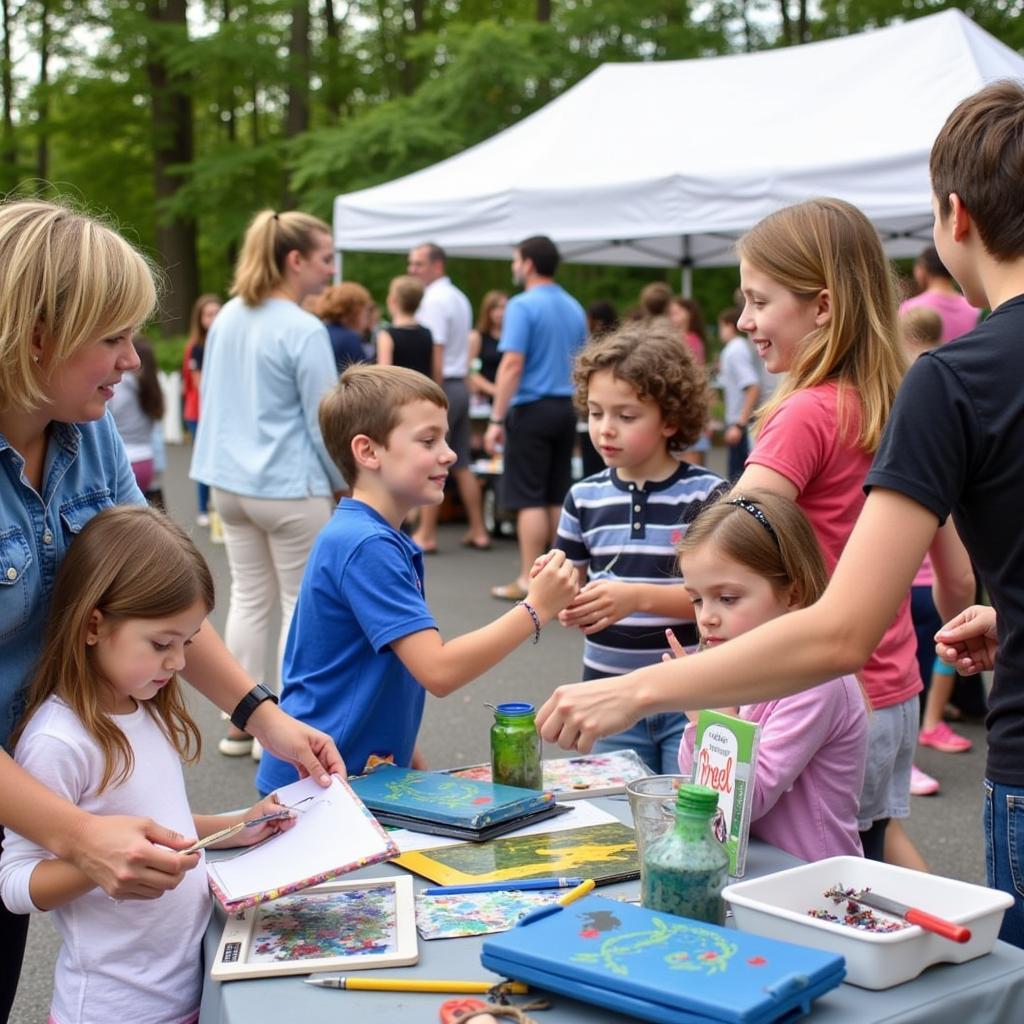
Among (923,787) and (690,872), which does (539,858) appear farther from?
(923,787)

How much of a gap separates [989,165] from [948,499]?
437mm

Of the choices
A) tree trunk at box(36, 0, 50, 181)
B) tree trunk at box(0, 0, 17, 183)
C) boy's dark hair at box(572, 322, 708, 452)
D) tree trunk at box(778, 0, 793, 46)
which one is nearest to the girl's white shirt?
boy's dark hair at box(572, 322, 708, 452)

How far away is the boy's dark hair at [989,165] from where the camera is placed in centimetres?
166

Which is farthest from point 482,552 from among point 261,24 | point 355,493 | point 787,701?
point 261,24

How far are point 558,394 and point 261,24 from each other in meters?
17.2

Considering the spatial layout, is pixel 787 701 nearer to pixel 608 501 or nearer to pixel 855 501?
pixel 855 501

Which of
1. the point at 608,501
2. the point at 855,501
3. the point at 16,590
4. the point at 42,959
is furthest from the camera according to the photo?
the point at 42,959

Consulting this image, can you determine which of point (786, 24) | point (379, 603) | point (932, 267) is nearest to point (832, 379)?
point (379, 603)

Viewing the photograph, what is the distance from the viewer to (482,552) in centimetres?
970

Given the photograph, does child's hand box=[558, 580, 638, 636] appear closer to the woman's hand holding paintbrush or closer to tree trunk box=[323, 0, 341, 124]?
the woman's hand holding paintbrush

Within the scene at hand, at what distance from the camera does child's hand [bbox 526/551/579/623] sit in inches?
95.9

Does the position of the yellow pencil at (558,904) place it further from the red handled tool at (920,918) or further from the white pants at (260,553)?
the white pants at (260,553)

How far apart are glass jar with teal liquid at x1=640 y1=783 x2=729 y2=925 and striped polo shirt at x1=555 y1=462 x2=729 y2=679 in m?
1.44

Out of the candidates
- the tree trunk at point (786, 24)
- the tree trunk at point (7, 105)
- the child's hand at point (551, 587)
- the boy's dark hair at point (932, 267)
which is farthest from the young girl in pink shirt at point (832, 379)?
the tree trunk at point (7, 105)
